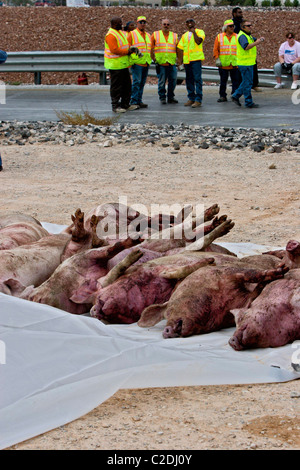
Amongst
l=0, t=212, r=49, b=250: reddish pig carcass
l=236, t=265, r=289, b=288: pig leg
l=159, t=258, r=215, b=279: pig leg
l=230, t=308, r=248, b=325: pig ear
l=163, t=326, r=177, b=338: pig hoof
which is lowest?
l=163, t=326, r=177, b=338: pig hoof

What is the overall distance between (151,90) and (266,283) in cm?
1774

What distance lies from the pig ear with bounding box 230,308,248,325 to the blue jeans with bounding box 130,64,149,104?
A: 13.1 meters

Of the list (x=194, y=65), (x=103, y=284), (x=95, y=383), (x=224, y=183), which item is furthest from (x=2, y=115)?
(x=95, y=383)

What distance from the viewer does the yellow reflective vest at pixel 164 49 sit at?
17531mm

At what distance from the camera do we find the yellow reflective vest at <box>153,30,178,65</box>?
690 inches

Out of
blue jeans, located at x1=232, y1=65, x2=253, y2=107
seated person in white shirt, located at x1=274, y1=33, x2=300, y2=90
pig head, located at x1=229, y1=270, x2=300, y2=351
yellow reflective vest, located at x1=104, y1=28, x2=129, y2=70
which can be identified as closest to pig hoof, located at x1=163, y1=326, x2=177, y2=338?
pig head, located at x1=229, y1=270, x2=300, y2=351

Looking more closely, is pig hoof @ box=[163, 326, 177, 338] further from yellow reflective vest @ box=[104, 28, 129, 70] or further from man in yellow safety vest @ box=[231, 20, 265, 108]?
yellow reflective vest @ box=[104, 28, 129, 70]

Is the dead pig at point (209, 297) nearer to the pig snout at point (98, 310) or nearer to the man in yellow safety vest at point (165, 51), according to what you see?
the pig snout at point (98, 310)

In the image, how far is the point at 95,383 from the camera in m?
4.08

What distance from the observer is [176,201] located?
9227mm

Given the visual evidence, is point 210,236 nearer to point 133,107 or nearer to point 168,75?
point 133,107

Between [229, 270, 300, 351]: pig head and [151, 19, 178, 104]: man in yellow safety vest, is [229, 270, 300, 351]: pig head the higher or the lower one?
the lower one

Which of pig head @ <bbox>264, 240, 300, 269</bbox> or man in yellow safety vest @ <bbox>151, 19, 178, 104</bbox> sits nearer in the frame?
pig head @ <bbox>264, 240, 300, 269</bbox>

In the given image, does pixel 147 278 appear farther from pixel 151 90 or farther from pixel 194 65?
pixel 151 90
